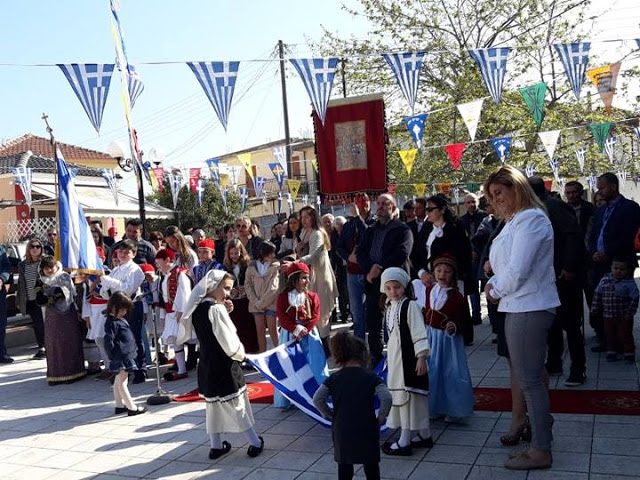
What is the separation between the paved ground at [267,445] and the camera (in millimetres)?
4398

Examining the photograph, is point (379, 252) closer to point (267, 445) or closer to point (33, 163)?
point (267, 445)

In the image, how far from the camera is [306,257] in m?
7.45

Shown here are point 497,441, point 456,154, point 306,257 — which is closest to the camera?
point 497,441

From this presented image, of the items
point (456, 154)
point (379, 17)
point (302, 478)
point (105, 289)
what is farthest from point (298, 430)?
point (379, 17)

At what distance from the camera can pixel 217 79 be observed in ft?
28.6

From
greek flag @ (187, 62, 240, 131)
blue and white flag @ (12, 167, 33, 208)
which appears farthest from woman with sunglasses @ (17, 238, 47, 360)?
blue and white flag @ (12, 167, 33, 208)

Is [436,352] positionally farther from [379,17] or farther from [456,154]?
[379,17]

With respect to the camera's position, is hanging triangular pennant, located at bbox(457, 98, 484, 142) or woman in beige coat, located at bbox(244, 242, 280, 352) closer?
woman in beige coat, located at bbox(244, 242, 280, 352)

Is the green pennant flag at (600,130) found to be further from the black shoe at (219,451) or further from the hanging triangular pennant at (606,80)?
the black shoe at (219,451)

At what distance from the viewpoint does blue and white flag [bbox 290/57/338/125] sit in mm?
8883

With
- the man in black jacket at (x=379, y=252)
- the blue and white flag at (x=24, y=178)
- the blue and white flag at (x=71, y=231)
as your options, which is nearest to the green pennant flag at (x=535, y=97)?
the man in black jacket at (x=379, y=252)

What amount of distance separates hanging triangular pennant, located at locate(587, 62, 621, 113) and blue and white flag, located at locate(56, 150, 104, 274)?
8.99 m

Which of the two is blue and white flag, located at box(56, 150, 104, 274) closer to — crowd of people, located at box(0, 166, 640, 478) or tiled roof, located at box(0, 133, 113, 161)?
crowd of people, located at box(0, 166, 640, 478)

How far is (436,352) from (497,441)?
88 cm
